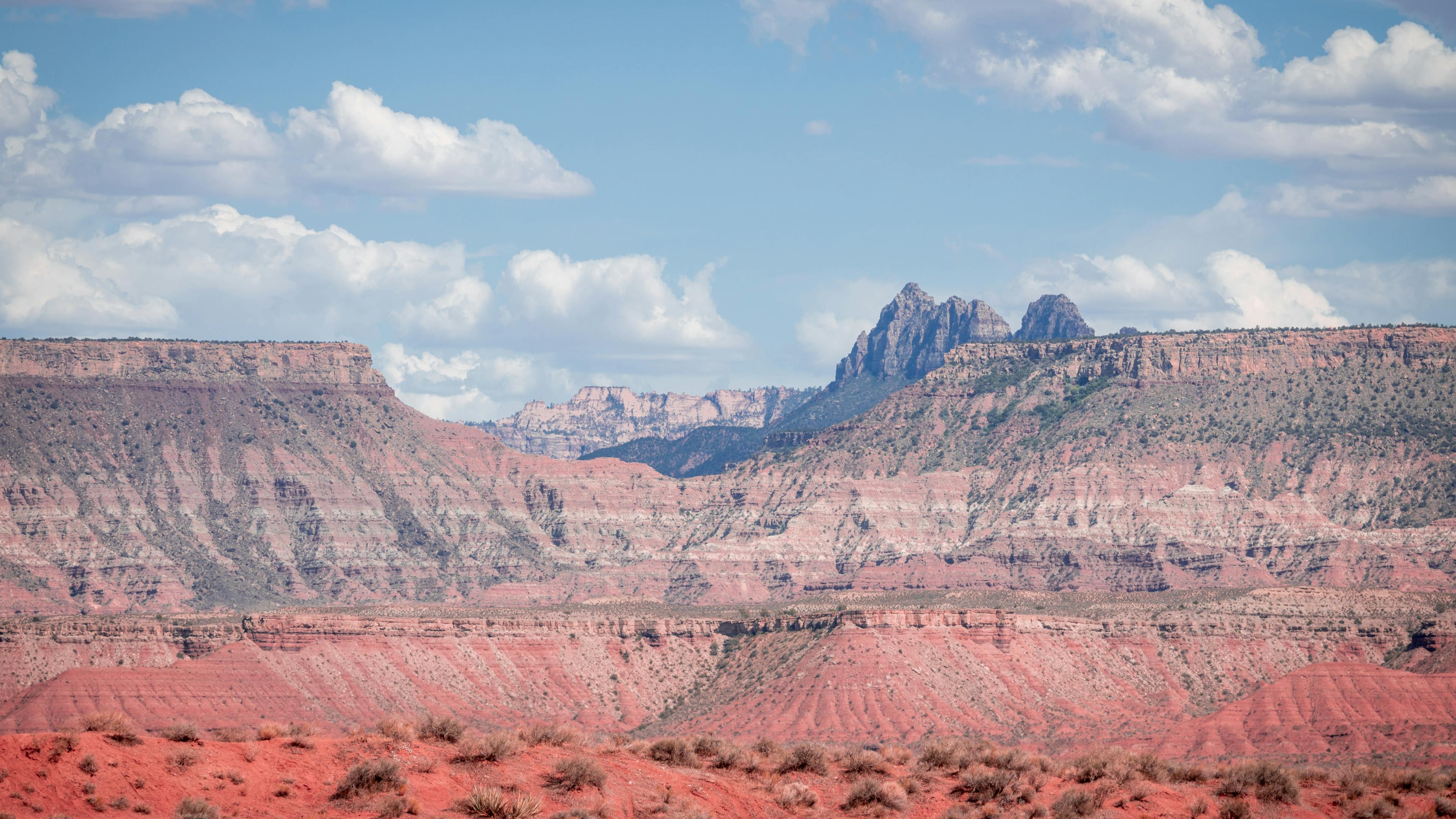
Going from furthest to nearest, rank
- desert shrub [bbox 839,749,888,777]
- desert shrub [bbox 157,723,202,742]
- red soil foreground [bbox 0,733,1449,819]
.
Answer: desert shrub [bbox 839,749,888,777], desert shrub [bbox 157,723,202,742], red soil foreground [bbox 0,733,1449,819]

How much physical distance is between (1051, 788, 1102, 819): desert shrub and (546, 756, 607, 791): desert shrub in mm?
10014

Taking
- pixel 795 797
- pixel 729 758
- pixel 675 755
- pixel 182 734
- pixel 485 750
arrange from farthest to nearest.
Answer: pixel 729 758 → pixel 675 755 → pixel 795 797 → pixel 485 750 → pixel 182 734

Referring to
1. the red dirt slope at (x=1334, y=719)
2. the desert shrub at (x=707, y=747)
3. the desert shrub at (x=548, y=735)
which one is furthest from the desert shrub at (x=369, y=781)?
the red dirt slope at (x=1334, y=719)

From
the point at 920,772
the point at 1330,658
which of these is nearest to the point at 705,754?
the point at 920,772

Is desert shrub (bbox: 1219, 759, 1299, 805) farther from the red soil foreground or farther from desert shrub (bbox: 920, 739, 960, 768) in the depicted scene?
desert shrub (bbox: 920, 739, 960, 768)

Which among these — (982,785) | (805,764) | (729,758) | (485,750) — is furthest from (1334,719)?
(485,750)

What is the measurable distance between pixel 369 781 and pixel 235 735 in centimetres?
508

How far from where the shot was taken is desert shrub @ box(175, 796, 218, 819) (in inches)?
1231

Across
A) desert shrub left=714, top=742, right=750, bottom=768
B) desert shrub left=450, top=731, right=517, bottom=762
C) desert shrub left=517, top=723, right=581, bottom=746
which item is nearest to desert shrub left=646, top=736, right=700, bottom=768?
desert shrub left=714, top=742, right=750, bottom=768

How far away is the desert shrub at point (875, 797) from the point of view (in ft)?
129

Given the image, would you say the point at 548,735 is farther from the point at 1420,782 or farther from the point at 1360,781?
the point at 1420,782

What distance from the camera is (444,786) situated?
35.4 meters

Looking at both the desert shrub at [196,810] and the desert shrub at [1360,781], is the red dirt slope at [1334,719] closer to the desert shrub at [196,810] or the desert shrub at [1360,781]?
the desert shrub at [1360,781]

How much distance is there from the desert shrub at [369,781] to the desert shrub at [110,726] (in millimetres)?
4149
